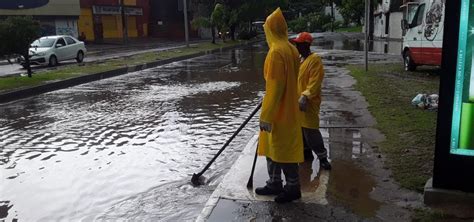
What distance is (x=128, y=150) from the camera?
6.75 metres

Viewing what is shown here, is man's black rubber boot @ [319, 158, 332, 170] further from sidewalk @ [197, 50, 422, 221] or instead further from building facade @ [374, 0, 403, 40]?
building facade @ [374, 0, 403, 40]

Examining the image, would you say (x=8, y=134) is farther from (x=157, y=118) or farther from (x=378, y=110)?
(x=378, y=110)

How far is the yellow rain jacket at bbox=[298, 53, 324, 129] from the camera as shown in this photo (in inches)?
195

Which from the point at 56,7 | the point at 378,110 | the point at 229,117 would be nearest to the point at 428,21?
→ the point at 378,110

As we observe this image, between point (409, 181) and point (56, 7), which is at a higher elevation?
point (56, 7)

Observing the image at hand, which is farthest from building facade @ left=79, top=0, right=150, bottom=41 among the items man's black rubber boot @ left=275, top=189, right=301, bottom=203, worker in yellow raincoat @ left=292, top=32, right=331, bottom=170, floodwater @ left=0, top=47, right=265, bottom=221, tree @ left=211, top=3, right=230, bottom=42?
man's black rubber boot @ left=275, top=189, right=301, bottom=203

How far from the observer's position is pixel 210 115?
367 inches

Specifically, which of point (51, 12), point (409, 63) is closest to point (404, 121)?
point (409, 63)

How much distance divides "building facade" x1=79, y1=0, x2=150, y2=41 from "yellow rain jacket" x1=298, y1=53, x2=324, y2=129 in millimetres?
39771

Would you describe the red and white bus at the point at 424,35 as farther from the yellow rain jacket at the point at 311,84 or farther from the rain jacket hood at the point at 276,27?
the rain jacket hood at the point at 276,27

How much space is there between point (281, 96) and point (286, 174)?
798 millimetres

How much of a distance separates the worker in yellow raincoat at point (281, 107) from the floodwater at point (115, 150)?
102 centimetres

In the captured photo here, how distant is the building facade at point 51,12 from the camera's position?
36.6 meters

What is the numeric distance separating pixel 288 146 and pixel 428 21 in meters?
11.0
